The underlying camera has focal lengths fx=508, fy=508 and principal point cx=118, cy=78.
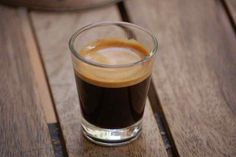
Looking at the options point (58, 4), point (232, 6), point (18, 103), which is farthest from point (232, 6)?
point (18, 103)

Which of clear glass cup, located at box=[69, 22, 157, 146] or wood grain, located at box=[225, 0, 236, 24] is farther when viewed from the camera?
wood grain, located at box=[225, 0, 236, 24]

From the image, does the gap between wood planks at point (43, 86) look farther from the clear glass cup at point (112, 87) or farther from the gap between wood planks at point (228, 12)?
the gap between wood planks at point (228, 12)

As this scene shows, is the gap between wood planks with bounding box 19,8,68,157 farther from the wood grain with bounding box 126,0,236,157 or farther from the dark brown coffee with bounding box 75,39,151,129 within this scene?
the wood grain with bounding box 126,0,236,157

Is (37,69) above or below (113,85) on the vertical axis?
below

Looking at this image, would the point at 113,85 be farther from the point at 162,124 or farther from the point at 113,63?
the point at 162,124

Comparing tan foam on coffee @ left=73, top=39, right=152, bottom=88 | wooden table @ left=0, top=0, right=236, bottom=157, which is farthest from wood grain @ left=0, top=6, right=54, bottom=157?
tan foam on coffee @ left=73, top=39, right=152, bottom=88

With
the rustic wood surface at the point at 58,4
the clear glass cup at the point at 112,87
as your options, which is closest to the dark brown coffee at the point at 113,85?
the clear glass cup at the point at 112,87

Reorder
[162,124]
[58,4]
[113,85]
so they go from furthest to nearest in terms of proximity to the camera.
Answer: [58,4] < [162,124] < [113,85]

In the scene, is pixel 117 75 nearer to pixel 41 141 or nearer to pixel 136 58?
pixel 136 58
